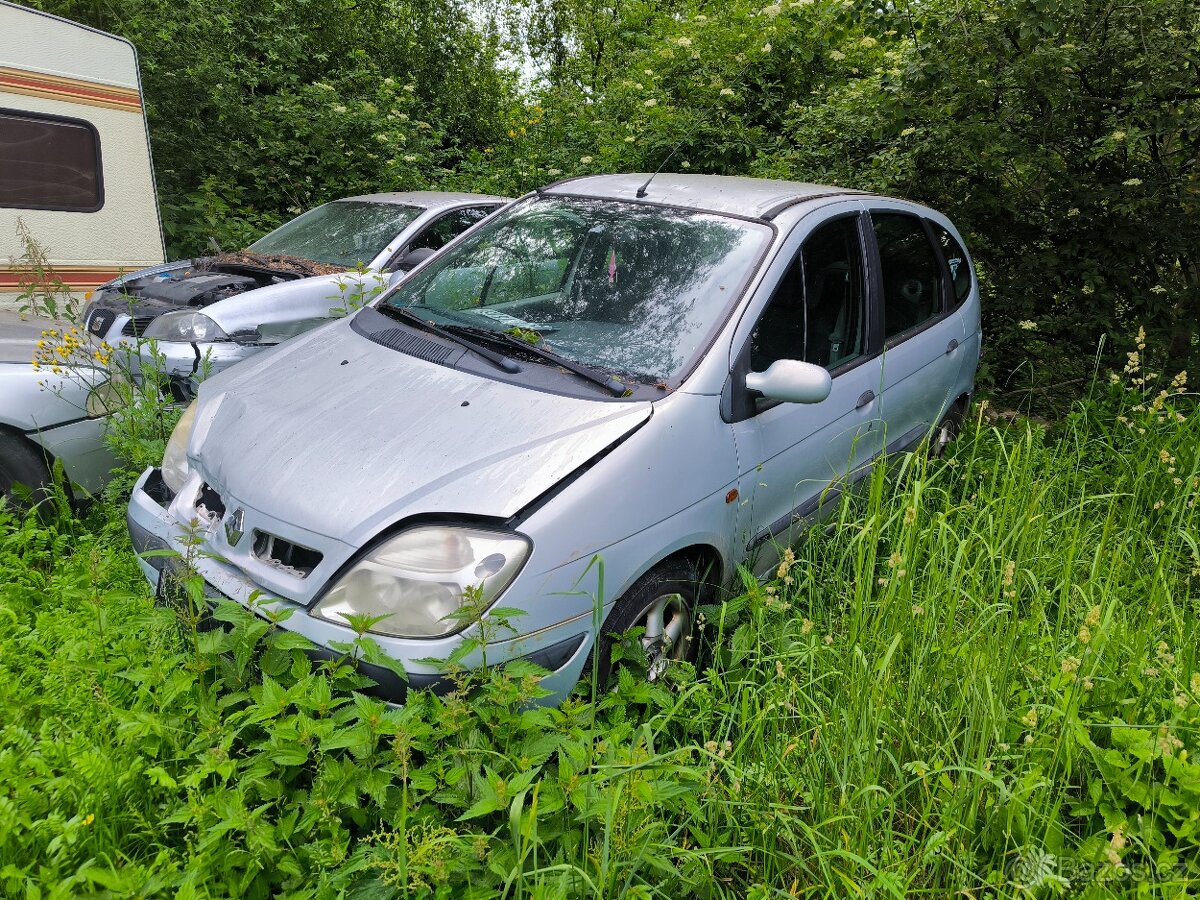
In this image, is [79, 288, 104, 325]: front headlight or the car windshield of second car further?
[79, 288, 104, 325]: front headlight

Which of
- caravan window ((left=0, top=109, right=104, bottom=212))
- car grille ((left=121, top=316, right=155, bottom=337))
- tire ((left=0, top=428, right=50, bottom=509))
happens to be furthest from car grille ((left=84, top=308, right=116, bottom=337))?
tire ((left=0, top=428, right=50, bottom=509))

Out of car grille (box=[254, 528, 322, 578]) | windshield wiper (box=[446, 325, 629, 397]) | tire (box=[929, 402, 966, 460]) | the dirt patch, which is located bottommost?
tire (box=[929, 402, 966, 460])

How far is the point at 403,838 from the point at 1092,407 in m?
4.39

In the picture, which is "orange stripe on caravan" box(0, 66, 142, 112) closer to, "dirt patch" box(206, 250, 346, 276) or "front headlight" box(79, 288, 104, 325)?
"front headlight" box(79, 288, 104, 325)

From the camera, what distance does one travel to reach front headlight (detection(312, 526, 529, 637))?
6.57 feet

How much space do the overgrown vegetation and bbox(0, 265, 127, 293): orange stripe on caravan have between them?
6.26 feet

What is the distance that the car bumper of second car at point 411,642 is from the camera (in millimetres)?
1974

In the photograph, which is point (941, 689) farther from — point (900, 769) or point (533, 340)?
point (533, 340)

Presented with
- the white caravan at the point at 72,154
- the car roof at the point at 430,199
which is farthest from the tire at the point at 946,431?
the white caravan at the point at 72,154

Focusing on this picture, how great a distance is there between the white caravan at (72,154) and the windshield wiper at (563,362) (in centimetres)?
391

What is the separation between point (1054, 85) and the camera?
5055 millimetres

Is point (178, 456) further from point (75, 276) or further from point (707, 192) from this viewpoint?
point (75, 276)

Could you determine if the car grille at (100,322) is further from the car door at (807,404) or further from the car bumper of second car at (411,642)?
the car door at (807,404)

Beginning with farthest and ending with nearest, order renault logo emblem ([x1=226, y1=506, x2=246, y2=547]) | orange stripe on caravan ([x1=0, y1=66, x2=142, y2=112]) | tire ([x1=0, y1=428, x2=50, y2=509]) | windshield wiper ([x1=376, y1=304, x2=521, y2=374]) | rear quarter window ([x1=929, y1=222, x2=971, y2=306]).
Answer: orange stripe on caravan ([x1=0, y1=66, x2=142, y2=112]) → rear quarter window ([x1=929, y1=222, x2=971, y2=306]) → tire ([x1=0, y1=428, x2=50, y2=509]) → windshield wiper ([x1=376, y1=304, x2=521, y2=374]) → renault logo emblem ([x1=226, y1=506, x2=246, y2=547])
